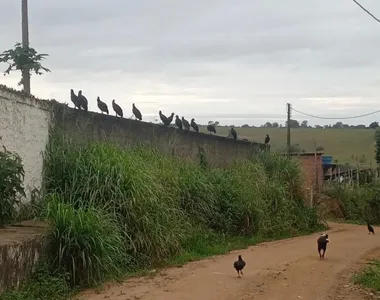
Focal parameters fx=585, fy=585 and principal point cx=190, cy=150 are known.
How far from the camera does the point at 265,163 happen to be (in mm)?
19562

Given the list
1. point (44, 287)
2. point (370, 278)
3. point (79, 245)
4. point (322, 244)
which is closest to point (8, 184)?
point (79, 245)

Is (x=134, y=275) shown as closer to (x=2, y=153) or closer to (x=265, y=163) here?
(x=2, y=153)

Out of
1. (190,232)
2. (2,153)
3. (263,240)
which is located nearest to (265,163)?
(263,240)

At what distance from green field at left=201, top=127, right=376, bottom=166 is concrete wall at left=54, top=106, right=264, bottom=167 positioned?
29.9m

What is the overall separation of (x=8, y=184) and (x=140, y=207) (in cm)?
267

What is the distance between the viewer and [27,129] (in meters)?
10.3

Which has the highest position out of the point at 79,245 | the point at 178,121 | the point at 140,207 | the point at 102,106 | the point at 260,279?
the point at 102,106

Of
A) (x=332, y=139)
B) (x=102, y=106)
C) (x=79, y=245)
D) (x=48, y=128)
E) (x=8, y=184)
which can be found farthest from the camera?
(x=332, y=139)

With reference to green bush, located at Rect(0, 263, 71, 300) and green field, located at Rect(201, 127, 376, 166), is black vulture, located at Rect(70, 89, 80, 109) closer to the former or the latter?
green bush, located at Rect(0, 263, 71, 300)

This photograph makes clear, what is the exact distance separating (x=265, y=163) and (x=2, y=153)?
11.8 meters

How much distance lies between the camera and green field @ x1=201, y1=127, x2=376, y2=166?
172 ft

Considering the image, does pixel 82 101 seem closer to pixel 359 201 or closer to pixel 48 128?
pixel 48 128

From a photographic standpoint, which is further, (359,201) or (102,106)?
(359,201)

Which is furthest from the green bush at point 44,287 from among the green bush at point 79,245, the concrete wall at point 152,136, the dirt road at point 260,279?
the concrete wall at point 152,136
